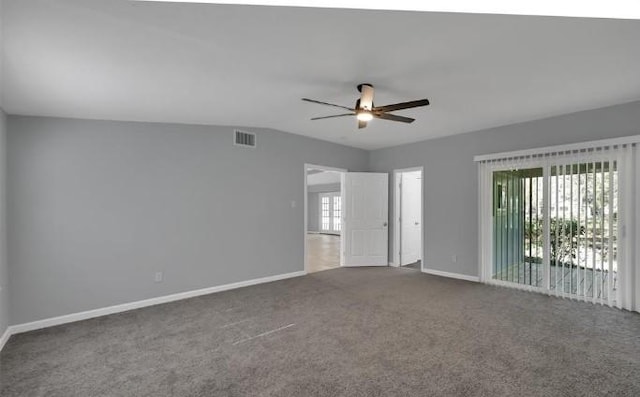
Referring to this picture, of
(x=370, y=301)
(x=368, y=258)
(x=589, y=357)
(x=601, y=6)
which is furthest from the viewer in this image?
(x=368, y=258)

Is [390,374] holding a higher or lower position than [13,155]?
lower

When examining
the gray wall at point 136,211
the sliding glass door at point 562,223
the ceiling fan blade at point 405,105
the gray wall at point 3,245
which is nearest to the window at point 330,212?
the gray wall at point 136,211

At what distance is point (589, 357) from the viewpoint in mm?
2439

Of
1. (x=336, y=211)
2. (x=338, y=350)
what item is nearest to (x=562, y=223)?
(x=338, y=350)

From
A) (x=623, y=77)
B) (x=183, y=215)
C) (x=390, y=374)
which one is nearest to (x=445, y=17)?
(x=623, y=77)

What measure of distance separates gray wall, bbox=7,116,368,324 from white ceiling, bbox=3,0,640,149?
1.51 ft

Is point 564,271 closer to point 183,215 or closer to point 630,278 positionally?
point 630,278

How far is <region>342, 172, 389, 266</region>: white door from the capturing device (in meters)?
6.04

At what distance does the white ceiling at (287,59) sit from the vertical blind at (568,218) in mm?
799

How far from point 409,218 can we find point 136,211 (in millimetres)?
5123

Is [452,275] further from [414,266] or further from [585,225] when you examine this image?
[585,225]

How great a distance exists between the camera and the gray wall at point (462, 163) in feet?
12.5

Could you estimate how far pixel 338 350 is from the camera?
2.57m

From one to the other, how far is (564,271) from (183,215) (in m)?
5.86
